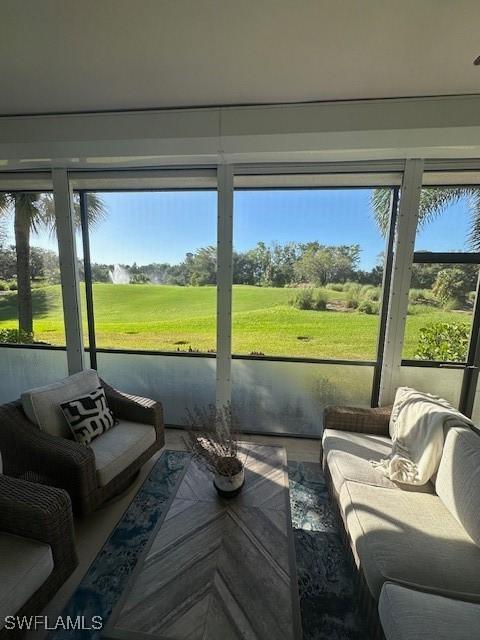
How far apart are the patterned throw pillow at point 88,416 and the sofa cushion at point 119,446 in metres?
0.07

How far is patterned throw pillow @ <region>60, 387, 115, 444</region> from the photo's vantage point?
7.01 ft

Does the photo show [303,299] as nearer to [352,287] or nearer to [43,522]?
[352,287]

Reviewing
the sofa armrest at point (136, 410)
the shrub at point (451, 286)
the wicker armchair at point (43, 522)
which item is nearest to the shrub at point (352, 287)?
the shrub at point (451, 286)

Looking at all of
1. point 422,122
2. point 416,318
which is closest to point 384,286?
point 416,318

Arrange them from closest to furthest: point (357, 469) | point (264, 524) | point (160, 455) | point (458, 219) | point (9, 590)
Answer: point (9, 590) → point (264, 524) → point (357, 469) → point (458, 219) → point (160, 455)

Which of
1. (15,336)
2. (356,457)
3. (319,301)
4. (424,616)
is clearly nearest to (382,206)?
(319,301)

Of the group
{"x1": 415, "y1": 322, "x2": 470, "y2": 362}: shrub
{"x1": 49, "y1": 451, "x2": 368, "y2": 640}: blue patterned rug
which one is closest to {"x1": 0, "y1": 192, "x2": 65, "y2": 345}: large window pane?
{"x1": 49, "y1": 451, "x2": 368, "y2": 640}: blue patterned rug

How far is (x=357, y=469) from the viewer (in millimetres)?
1956

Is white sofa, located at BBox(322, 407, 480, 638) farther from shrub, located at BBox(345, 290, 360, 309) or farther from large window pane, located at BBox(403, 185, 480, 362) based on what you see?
shrub, located at BBox(345, 290, 360, 309)

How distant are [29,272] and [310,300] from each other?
3.15m

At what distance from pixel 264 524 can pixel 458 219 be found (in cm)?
288

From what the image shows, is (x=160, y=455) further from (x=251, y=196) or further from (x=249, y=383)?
(x=251, y=196)

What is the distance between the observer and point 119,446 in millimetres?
2160

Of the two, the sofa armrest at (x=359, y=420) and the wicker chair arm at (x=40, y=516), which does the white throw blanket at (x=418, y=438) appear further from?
the wicker chair arm at (x=40, y=516)
